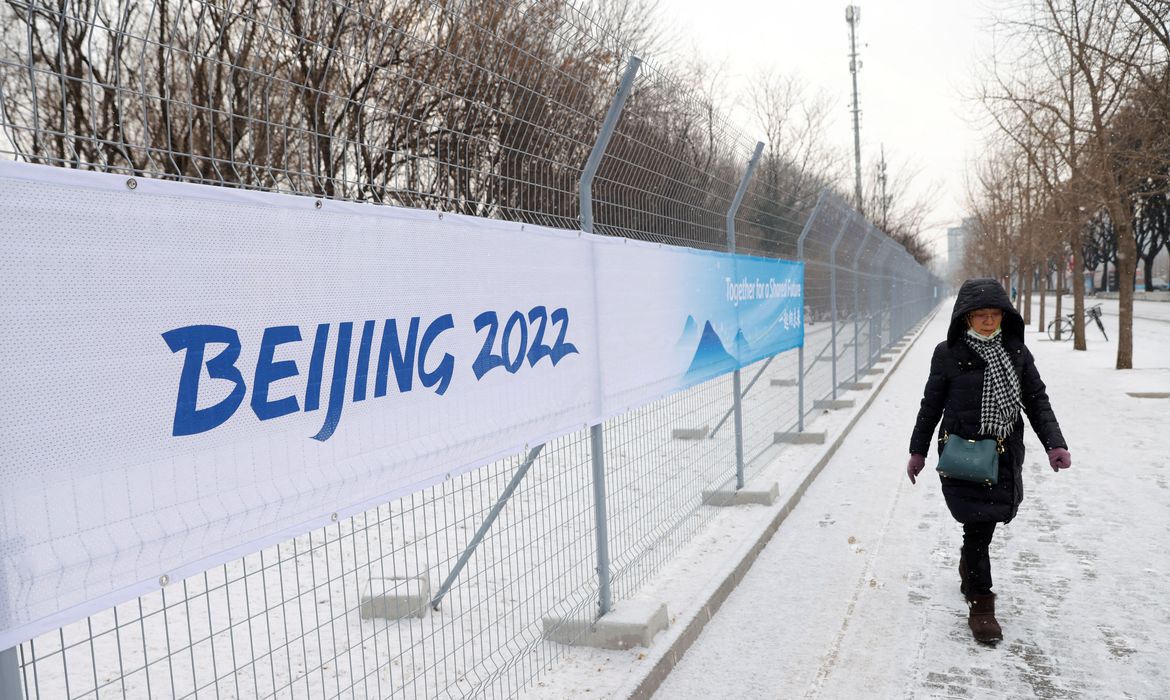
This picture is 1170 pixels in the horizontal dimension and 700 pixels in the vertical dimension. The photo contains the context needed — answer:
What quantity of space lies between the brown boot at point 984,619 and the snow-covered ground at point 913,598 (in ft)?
0.21

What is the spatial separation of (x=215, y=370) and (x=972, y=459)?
3512mm

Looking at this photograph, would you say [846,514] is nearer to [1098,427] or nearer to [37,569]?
[1098,427]

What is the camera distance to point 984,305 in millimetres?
4176

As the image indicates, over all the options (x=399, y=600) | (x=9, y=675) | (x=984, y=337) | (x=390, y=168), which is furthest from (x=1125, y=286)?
(x=9, y=675)

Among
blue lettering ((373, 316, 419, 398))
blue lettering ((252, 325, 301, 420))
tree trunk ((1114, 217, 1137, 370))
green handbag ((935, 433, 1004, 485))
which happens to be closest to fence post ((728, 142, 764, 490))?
green handbag ((935, 433, 1004, 485))

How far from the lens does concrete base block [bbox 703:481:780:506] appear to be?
6543mm

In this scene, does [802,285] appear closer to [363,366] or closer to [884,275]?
[363,366]

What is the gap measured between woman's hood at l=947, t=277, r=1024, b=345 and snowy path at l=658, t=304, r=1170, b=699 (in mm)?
1413

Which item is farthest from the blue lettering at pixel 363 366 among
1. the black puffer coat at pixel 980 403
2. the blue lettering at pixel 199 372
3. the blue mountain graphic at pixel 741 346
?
the blue mountain graphic at pixel 741 346

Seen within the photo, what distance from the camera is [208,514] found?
1863 mm

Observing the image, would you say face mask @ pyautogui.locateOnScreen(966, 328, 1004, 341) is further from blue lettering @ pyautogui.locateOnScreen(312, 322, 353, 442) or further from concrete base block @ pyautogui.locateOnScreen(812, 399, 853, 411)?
concrete base block @ pyautogui.locateOnScreen(812, 399, 853, 411)

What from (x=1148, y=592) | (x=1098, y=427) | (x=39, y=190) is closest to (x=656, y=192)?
(x=1148, y=592)

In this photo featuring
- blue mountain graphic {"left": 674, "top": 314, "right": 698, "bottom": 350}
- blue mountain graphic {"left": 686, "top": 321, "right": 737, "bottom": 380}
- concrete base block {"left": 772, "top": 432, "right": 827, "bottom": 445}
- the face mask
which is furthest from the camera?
concrete base block {"left": 772, "top": 432, "right": 827, "bottom": 445}

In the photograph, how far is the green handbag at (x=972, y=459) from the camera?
163 inches
